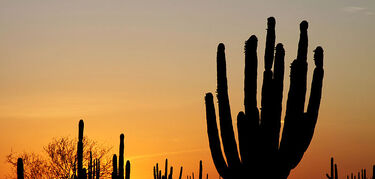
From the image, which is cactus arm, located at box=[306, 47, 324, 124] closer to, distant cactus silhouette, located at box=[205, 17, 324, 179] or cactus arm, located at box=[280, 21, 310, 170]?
distant cactus silhouette, located at box=[205, 17, 324, 179]

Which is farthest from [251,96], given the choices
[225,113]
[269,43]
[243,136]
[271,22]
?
[271,22]

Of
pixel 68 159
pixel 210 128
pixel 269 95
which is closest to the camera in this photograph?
pixel 269 95

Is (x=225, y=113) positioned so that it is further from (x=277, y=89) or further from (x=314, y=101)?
(x=314, y=101)

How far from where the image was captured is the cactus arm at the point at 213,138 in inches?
496

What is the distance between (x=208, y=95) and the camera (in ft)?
41.8

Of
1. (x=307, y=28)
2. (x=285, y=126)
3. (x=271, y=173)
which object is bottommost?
(x=271, y=173)

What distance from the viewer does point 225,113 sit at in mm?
12281

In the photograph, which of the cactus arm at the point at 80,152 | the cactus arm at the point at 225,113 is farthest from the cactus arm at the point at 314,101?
the cactus arm at the point at 80,152

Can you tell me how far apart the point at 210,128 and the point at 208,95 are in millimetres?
620

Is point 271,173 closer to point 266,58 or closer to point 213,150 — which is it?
point 213,150

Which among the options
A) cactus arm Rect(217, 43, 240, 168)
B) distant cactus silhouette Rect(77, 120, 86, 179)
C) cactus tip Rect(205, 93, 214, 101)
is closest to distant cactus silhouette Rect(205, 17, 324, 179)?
cactus arm Rect(217, 43, 240, 168)

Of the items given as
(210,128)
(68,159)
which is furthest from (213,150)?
(68,159)

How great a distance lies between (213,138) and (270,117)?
133cm

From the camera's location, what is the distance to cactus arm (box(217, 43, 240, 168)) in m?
12.2
